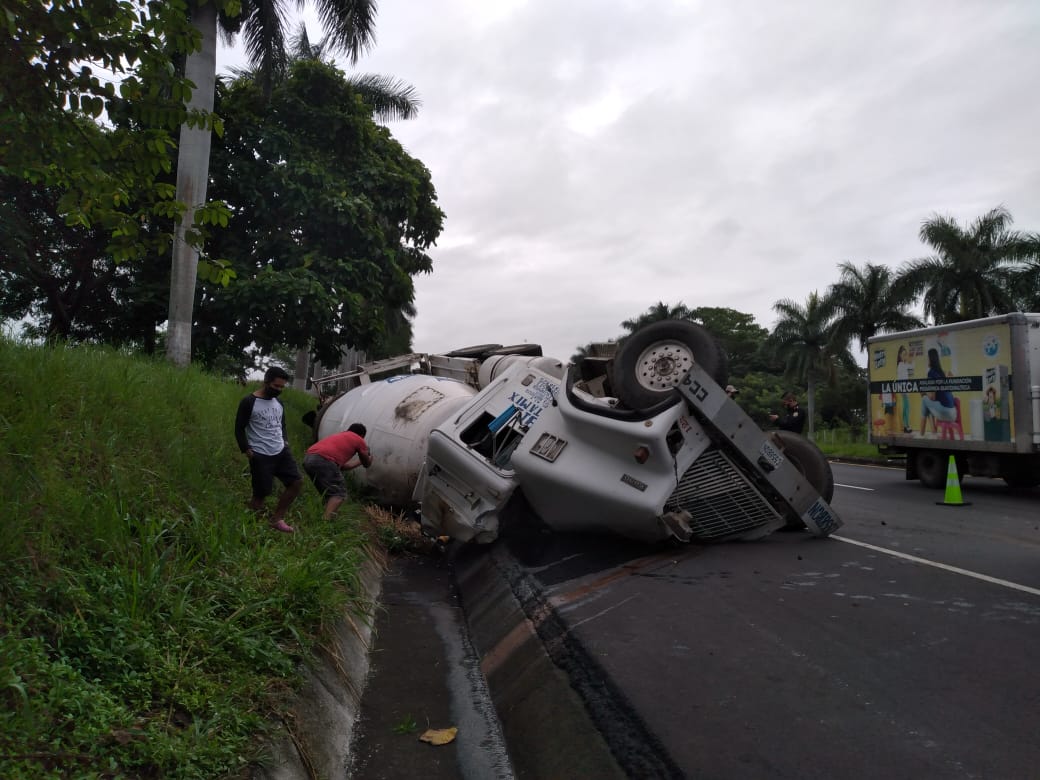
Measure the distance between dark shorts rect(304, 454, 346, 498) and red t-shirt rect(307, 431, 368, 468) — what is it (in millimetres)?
61

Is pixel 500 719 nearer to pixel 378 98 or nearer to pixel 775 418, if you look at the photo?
pixel 775 418

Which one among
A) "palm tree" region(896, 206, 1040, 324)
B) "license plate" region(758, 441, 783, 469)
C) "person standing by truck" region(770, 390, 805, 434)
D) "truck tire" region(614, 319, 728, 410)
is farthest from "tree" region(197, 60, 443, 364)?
"palm tree" region(896, 206, 1040, 324)

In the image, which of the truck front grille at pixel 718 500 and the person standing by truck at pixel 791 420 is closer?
the truck front grille at pixel 718 500

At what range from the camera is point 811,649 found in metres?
4.47

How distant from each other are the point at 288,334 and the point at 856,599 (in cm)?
1376

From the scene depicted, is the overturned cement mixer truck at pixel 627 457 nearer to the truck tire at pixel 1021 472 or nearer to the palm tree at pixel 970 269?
the truck tire at pixel 1021 472

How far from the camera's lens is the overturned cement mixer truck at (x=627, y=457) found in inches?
265

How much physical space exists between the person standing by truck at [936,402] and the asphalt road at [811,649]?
273 inches

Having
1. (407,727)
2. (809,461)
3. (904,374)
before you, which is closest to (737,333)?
(904,374)

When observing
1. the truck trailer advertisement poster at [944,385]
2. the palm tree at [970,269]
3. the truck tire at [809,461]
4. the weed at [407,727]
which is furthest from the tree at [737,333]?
the weed at [407,727]

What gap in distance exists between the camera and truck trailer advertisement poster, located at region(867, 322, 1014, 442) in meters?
13.3

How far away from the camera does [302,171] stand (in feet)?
52.6

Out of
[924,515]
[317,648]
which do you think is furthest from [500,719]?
[924,515]

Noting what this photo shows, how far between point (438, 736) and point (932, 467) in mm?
13452
